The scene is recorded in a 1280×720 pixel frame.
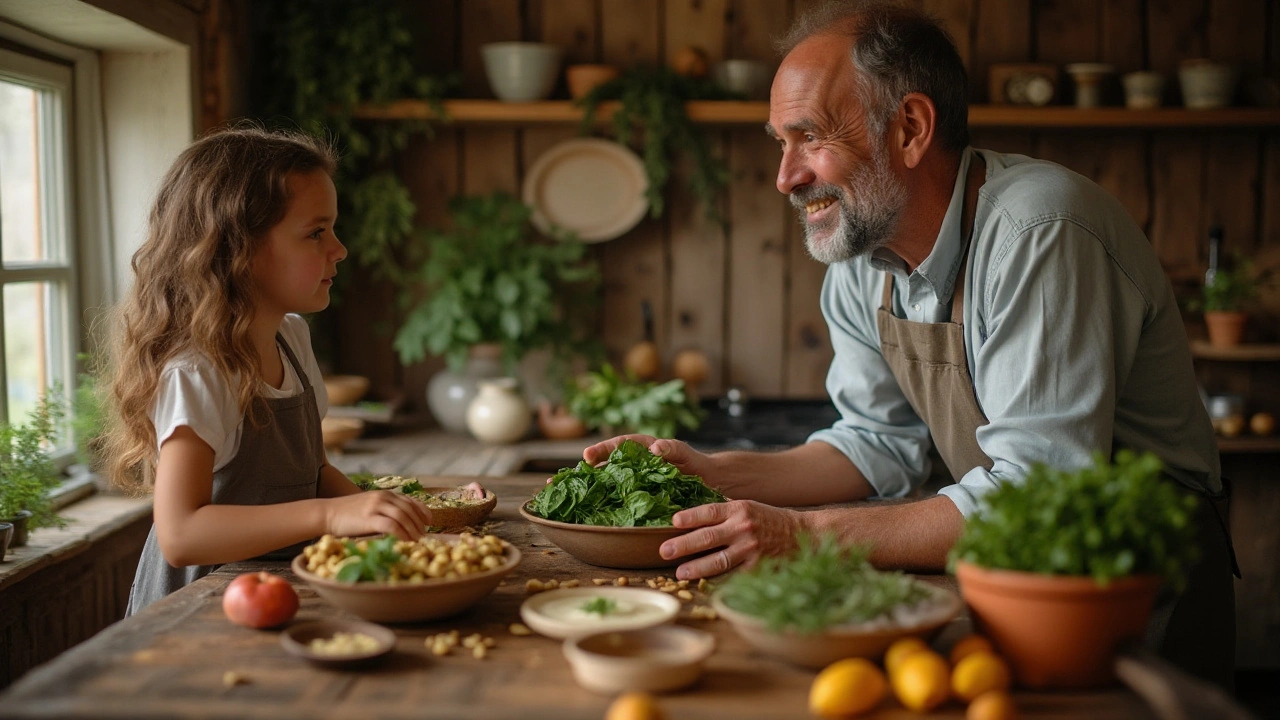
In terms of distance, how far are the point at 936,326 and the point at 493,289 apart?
2.14 metres

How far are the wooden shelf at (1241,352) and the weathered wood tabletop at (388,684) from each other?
9.76ft

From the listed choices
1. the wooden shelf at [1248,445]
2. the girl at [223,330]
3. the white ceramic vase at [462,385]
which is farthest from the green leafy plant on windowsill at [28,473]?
the wooden shelf at [1248,445]

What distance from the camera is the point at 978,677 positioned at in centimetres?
119

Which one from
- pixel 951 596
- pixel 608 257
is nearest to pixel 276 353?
pixel 951 596

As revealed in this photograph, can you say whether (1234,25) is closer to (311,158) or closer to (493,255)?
(493,255)

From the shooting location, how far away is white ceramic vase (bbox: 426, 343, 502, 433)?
393cm

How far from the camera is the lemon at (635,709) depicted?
1.11 m

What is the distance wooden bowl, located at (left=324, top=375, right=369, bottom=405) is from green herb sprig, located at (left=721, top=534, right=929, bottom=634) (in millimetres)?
2783

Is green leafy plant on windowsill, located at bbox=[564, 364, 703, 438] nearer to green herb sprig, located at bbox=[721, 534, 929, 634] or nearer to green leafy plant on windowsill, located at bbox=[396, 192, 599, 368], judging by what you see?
green leafy plant on windowsill, located at bbox=[396, 192, 599, 368]

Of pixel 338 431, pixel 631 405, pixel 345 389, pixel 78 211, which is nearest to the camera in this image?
pixel 78 211

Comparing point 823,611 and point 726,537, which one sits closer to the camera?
point 823,611

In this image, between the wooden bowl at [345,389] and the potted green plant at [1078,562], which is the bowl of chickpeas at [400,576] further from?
the wooden bowl at [345,389]

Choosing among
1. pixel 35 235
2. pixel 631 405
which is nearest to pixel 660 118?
pixel 631 405

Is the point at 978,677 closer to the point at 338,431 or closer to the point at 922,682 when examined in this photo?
the point at 922,682
